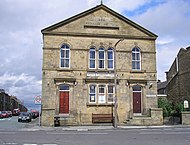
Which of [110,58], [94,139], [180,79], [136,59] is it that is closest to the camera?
[94,139]

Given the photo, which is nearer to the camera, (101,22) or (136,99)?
(136,99)

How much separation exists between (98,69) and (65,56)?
150 inches

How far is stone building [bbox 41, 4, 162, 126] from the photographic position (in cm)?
2833

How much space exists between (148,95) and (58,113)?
9.91 m

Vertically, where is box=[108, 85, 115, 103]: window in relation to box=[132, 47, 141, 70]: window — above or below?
below

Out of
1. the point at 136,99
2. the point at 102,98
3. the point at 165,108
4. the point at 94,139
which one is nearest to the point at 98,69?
the point at 102,98

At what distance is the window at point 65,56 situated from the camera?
2925 centimetres

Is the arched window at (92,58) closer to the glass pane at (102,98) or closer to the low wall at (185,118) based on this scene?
the glass pane at (102,98)

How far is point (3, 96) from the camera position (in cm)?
9500

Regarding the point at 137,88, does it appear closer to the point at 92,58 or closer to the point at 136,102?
the point at 136,102

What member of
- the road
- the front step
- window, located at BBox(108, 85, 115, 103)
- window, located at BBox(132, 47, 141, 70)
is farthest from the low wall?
the road

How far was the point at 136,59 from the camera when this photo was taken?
3081cm

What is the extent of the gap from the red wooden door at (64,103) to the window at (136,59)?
819 centimetres

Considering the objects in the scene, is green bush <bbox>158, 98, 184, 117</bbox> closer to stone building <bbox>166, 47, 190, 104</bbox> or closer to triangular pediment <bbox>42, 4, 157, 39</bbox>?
triangular pediment <bbox>42, 4, 157, 39</bbox>
